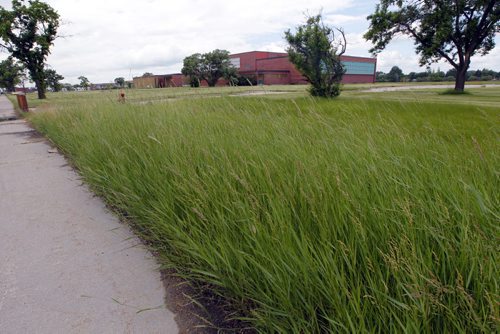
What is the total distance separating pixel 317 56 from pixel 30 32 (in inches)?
1103

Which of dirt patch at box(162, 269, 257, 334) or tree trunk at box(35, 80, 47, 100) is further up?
tree trunk at box(35, 80, 47, 100)

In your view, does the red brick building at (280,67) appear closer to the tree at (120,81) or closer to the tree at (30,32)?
the tree at (30,32)

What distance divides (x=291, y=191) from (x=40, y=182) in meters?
4.85

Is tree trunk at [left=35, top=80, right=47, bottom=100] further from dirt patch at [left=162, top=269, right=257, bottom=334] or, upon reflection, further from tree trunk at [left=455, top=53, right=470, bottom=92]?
tree trunk at [left=455, top=53, right=470, bottom=92]

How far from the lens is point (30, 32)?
28.4 metres

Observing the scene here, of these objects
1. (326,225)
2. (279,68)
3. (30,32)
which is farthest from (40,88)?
(279,68)

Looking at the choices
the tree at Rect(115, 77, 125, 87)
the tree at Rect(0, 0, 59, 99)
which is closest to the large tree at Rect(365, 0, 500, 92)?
the tree at Rect(115, 77, 125, 87)

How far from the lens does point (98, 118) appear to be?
6406 millimetres

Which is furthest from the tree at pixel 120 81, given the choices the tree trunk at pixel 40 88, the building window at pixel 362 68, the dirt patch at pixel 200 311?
the building window at pixel 362 68

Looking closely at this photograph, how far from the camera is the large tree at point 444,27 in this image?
20766 millimetres

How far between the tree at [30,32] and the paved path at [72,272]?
31.5 metres

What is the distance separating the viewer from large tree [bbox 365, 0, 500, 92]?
2077cm

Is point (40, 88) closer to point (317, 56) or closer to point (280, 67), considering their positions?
point (317, 56)

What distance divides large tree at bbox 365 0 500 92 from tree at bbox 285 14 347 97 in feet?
26.7
